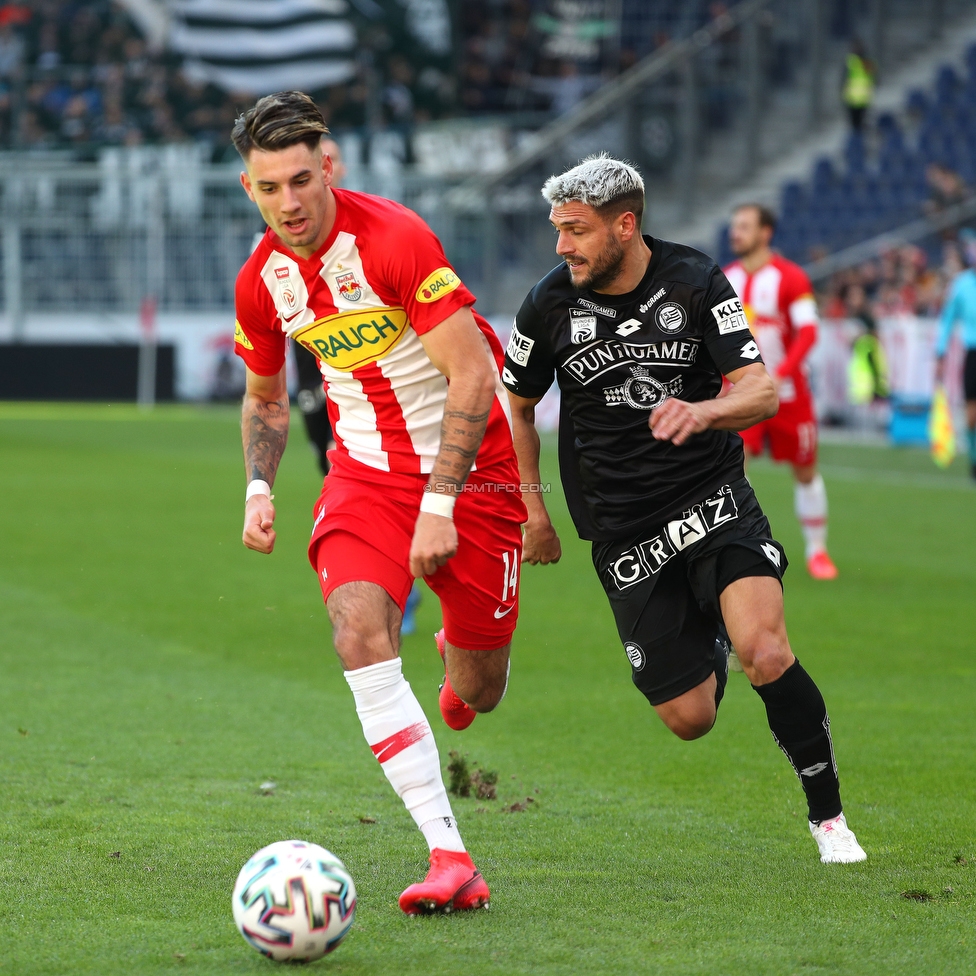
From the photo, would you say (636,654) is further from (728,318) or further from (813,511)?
(813,511)

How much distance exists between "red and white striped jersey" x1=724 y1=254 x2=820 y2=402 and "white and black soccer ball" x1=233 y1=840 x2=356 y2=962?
715 cm

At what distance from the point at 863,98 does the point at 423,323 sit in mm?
25159

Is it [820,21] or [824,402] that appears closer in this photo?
[824,402]

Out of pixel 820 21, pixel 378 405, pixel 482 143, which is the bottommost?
pixel 378 405

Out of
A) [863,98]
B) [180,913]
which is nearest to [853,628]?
[180,913]

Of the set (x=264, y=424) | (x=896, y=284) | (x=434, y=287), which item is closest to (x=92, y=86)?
(x=896, y=284)

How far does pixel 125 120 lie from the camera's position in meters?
34.5

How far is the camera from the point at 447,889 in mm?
4012

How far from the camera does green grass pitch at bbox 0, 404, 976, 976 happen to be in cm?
388

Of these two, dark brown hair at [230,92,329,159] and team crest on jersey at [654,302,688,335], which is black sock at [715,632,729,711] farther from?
dark brown hair at [230,92,329,159]

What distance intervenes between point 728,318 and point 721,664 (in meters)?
1.16

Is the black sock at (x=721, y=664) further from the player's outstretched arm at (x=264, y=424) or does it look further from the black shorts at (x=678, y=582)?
the player's outstretched arm at (x=264, y=424)

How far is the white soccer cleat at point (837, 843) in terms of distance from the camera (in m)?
4.56

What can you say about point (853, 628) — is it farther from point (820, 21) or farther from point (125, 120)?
point (125, 120)
